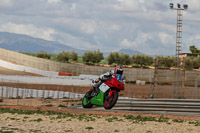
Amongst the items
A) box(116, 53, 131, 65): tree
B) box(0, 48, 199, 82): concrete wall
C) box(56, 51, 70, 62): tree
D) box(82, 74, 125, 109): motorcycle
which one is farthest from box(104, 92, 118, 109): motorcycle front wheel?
box(56, 51, 70, 62): tree

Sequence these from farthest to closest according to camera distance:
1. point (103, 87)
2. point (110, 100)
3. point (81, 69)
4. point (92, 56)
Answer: point (92, 56) < point (81, 69) < point (103, 87) < point (110, 100)

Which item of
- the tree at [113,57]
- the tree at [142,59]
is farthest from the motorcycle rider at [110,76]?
the tree at [142,59]

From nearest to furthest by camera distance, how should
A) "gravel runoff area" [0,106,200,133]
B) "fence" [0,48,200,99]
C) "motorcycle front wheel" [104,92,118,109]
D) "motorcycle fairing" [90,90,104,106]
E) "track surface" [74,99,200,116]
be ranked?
"motorcycle front wheel" [104,92,118,109]
"motorcycle fairing" [90,90,104,106]
"gravel runoff area" [0,106,200,133]
"track surface" [74,99,200,116]
"fence" [0,48,200,99]

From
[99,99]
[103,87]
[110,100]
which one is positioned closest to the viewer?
[110,100]

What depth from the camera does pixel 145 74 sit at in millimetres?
120938

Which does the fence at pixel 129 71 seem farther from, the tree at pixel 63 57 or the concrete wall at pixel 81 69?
the tree at pixel 63 57

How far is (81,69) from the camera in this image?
12825cm

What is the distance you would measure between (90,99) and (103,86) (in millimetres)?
1921

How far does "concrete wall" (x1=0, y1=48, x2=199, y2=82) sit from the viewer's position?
375 feet

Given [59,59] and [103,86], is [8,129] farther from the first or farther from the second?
[59,59]

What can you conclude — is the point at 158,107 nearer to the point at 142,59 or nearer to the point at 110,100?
the point at 110,100

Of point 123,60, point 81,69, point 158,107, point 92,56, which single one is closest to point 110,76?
point 158,107

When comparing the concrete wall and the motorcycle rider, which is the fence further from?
the motorcycle rider

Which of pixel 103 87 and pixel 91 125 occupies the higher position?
pixel 103 87
